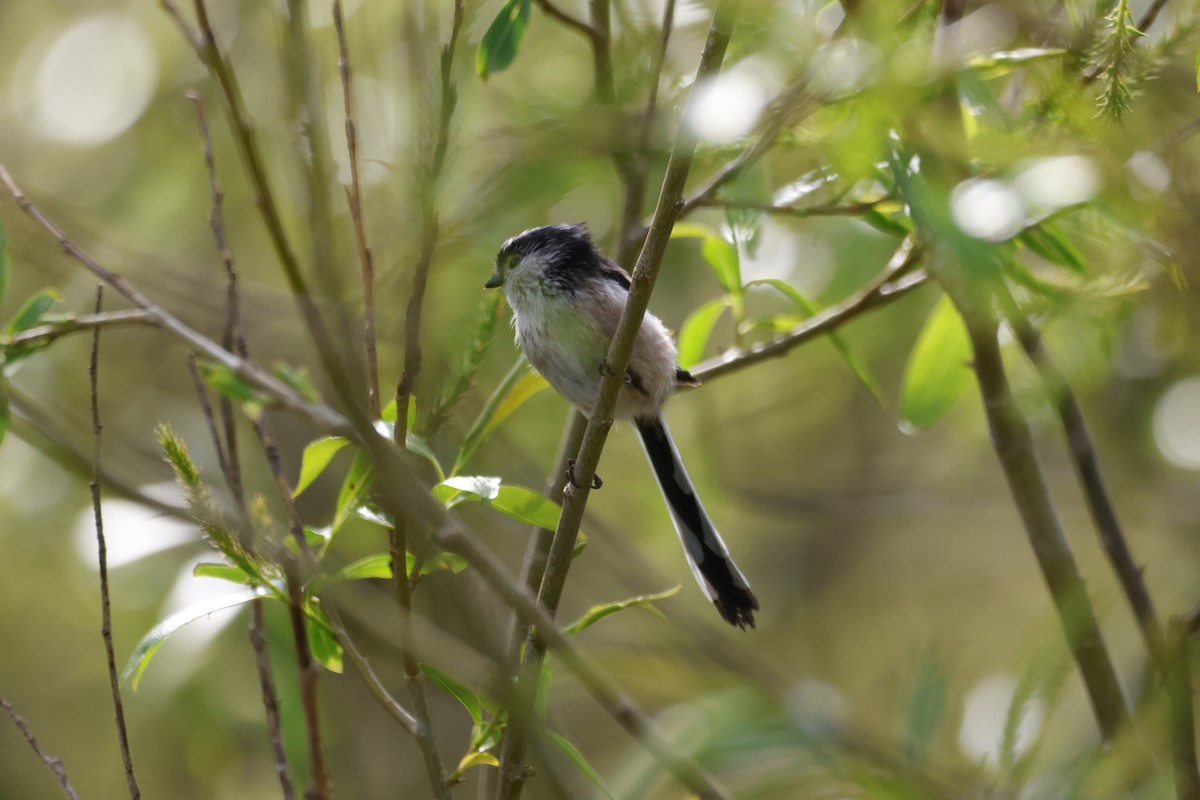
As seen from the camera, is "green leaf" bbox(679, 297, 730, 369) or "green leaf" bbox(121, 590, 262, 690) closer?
"green leaf" bbox(121, 590, 262, 690)

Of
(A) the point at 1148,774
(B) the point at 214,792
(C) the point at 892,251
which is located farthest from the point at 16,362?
(B) the point at 214,792

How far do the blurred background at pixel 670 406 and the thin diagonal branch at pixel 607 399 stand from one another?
0.23 feet

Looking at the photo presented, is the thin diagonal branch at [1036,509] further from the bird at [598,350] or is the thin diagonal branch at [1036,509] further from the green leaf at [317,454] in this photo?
the green leaf at [317,454]

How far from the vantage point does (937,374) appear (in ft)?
9.74

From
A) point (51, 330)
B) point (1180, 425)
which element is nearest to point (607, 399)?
point (51, 330)

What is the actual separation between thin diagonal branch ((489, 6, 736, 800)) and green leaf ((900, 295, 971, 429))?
3.60ft

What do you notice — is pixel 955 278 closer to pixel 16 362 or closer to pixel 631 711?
pixel 631 711

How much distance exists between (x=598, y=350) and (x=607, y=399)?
1.14 metres

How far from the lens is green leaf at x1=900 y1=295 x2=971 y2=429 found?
9.66ft

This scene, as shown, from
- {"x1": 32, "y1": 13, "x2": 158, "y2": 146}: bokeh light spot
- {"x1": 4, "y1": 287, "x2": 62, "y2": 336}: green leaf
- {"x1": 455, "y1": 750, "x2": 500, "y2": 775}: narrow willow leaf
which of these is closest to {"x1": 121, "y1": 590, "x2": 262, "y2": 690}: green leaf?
{"x1": 455, "y1": 750, "x2": 500, "y2": 775}: narrow willow leaf

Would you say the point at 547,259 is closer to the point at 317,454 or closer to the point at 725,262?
the point at 725,262

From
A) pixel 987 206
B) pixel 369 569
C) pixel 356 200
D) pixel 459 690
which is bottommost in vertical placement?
pixel 459 690

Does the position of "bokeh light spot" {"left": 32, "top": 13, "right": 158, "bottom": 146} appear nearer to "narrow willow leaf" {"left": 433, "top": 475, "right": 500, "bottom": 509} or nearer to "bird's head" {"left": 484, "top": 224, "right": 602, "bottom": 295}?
"bird's head" {"left": 484, "top": 224, "right": 602, "bottom": 295}

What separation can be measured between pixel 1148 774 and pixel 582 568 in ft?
11.5
